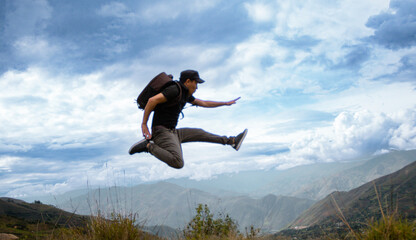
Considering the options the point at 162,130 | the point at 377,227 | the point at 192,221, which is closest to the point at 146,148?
the point at 162,130

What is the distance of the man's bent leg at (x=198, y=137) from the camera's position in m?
7.30

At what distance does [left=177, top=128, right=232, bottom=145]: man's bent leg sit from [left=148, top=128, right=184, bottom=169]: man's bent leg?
0.41 metres

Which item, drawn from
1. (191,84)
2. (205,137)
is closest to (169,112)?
(191,84)

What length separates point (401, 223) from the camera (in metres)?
4.23

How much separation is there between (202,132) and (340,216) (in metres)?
3.77

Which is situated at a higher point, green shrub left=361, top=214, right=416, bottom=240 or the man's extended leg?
the man's extended leg

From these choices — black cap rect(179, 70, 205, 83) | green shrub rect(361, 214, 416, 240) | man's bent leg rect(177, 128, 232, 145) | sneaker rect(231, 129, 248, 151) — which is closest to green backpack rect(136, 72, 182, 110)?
black cap rect(179, 70, 205, 83)

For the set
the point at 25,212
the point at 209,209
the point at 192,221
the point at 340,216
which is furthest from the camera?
the point at 25,212

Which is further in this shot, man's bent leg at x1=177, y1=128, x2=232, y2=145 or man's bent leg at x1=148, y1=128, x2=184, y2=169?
man's bent leg at x1=177, y1=128, x2=232, y2=145

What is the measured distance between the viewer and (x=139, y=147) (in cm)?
704

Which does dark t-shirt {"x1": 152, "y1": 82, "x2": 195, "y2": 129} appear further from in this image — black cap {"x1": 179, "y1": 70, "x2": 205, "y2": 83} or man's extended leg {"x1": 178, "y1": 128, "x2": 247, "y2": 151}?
man's extended leg {"x1": 178, "y1": 128, "x2": 247, "y2": 151}

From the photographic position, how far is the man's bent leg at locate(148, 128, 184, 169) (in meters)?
6.31

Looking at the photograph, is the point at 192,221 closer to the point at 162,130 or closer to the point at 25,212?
the point at 162,130

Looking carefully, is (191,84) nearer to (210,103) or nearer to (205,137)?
(210,103)
